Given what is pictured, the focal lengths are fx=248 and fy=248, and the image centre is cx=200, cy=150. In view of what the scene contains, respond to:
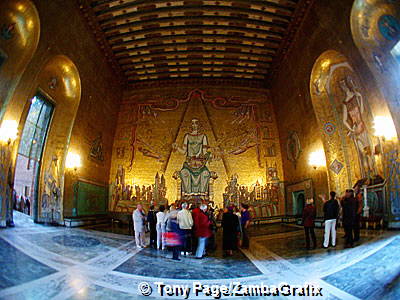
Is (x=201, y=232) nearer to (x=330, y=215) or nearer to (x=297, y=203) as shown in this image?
(x=330, y=215)

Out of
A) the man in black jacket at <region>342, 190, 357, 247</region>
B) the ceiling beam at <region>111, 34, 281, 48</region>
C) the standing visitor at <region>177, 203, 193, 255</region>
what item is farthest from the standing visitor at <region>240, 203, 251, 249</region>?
the ceiling beam at <region>111, 34, 281, 48</region>

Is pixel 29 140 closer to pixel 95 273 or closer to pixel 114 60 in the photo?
pixel 114 60

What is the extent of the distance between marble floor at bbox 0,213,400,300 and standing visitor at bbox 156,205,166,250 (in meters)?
0.48

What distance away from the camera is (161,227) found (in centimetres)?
609

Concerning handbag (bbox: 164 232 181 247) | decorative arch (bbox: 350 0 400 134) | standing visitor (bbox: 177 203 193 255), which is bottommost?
handbag (bbox: 164 232 181 247)

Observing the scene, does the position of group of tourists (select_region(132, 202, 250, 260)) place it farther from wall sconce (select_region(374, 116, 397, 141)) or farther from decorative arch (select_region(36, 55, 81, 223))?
decorative arch (select_region(36, 55, 81, 223))

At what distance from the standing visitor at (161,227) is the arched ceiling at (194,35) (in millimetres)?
6965

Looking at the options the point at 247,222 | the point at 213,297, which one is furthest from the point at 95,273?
the point at 247,222

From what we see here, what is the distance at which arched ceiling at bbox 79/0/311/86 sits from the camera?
28.6 feet

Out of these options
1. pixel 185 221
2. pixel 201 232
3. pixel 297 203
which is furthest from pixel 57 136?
pixel 297 203

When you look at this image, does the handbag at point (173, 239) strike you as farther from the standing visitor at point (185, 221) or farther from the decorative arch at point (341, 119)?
the decorative arch at point (341, 119)

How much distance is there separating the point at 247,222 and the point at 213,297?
314 centimetres

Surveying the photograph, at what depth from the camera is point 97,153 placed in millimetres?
11406

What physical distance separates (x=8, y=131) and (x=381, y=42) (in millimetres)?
9340
